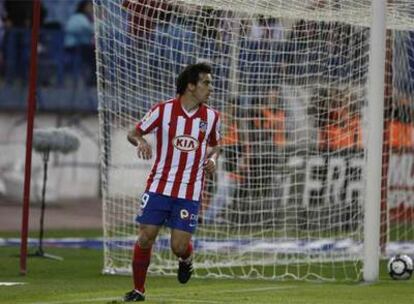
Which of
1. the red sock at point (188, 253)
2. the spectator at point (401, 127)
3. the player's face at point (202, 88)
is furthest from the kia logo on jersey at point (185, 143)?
the spectator at point (401, 127)

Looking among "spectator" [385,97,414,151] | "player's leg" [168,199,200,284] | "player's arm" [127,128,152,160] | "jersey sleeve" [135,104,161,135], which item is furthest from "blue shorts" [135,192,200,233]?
"spectator" [385,97,414,151]

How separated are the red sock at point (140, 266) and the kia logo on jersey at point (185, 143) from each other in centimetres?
90

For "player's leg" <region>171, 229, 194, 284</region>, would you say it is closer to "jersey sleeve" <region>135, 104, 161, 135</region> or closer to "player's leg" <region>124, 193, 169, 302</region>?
"player's leg" <region>124, 193, 169, 302</region>

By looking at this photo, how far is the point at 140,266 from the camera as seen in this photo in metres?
11.5

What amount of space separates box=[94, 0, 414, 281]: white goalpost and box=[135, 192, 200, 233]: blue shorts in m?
2.63

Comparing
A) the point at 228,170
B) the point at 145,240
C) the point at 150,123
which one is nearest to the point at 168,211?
the point at 145,240

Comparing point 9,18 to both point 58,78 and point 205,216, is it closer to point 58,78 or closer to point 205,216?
point 58,78

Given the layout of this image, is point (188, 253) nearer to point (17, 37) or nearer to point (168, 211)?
point (168, 211)

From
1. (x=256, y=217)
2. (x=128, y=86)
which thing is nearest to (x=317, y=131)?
(x=256, y=217)

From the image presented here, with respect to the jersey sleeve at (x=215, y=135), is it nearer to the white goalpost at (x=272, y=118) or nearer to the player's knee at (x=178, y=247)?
the player's knee at (x=178, y=247)

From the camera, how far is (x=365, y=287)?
1306 cm

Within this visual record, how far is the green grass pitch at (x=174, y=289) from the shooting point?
11.5 metres

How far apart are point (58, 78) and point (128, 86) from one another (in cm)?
1088

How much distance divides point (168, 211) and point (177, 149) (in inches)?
20.6
